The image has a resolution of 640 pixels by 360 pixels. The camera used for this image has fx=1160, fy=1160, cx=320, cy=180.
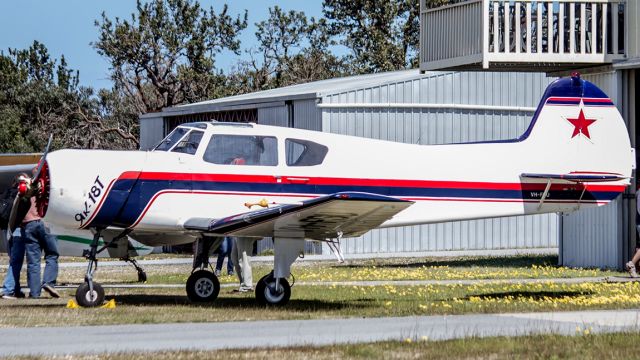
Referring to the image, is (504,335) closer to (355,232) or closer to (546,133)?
(355,232)

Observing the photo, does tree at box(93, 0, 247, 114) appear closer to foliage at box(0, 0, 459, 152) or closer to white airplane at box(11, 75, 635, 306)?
foliage at box(0, 0, 459, 152)

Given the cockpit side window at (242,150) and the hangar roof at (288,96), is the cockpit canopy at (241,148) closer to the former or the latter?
the cockpit side window at (242,150)

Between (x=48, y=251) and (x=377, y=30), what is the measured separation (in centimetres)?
4971

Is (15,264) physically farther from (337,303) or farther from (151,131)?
(151,131)

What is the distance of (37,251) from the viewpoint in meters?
18.1

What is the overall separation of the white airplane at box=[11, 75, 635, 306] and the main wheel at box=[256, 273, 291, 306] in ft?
0.05

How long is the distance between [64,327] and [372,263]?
1558 centimetres

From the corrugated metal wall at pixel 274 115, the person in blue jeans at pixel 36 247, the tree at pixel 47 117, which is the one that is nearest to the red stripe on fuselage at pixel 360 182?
the person in blue jeans at pixel 36 247

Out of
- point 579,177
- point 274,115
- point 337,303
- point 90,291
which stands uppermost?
point 274,115

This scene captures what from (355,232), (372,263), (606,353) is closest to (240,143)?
(355,232)

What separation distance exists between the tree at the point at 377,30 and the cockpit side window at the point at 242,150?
157ft

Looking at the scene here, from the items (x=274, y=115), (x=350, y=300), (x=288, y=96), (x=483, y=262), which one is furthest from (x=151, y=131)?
(x=350, y=300)

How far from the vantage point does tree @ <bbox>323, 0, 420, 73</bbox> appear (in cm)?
6456

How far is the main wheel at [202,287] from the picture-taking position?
17.1m
